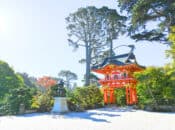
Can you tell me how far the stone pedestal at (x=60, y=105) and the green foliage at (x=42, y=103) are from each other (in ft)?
2.18

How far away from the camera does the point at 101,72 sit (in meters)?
23.5

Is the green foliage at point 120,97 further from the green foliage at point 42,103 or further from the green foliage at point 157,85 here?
the green foliage at point 42,103

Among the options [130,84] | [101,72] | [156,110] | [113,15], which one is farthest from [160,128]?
[113,15]

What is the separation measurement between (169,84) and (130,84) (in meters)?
3.81

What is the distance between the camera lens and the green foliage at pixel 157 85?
18245mm

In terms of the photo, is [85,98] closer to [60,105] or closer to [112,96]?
[112,96]

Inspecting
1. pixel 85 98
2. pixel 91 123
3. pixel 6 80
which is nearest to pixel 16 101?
pixel 6 80

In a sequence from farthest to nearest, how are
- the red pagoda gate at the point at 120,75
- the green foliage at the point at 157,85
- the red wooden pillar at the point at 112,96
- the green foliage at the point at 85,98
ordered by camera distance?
the red wooden pillar at the point at 112,96 < the red pagoda gate at the point at 120,75 < the green foliage at the point at 85,98 < the green foliage at the point at 157,85

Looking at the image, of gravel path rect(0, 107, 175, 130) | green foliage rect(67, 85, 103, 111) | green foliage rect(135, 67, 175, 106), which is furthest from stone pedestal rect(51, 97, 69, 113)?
green foliage rect(135, 67, 175, 106)

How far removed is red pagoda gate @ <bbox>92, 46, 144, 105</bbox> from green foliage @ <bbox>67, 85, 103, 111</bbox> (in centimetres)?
102

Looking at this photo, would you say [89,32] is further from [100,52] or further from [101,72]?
[101,72]

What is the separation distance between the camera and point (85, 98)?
20.4 meters

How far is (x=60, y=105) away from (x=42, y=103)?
51.1 inches

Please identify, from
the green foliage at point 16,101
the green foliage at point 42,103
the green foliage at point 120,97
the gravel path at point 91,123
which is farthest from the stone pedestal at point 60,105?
the green foliage at point 120,97
